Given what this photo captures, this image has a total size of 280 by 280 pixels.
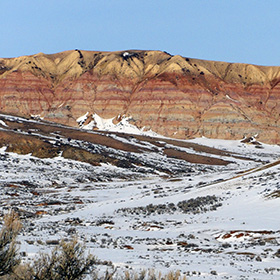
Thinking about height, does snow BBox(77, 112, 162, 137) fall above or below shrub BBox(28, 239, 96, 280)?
above

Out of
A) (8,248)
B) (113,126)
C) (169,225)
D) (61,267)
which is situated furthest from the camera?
(113,126)

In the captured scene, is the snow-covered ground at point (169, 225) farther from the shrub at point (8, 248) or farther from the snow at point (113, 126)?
the snow at point (113, 126)

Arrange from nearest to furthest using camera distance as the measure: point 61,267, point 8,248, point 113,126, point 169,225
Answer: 1. point 61,267
2. point 8,248
3. point 169,225
4. point 113,126

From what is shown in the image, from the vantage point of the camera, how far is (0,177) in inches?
2328

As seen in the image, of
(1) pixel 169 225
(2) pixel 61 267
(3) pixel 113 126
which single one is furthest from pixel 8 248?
(3) pixel 113 126

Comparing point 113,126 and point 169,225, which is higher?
point 113,126

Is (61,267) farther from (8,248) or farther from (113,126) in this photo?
(113,126)

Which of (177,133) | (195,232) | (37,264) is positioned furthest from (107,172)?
(177,133)

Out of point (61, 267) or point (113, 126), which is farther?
point (113, 126)

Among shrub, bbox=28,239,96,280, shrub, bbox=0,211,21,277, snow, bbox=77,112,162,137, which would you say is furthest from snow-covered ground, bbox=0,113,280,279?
snow, bbox=77,112,162,137

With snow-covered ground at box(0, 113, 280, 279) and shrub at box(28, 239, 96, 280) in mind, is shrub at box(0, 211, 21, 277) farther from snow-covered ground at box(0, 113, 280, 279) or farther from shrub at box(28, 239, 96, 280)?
snow-covered ground at box(0, 113, 280, 279)

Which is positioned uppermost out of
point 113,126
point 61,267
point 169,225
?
point 113,126

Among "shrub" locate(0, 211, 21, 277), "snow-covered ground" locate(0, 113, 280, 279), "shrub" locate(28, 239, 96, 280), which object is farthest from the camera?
"snow-covered ground" locate(0, 113, 280, 279)

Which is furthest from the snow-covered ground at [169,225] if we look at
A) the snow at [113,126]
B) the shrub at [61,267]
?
the snow at [113,126]
